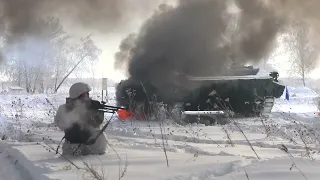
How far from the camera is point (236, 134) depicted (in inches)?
361

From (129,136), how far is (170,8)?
25.4 ft

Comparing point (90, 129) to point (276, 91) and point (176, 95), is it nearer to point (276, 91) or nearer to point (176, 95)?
point (176, 95)

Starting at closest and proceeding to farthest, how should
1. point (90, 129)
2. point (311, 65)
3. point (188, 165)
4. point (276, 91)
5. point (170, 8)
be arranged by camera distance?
1. point (188, 165)
2. point (90, 129)
3. point (276, 91)
4. point (170, 8)
5. point (311, 65)

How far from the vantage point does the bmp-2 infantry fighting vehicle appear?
12.1 meters

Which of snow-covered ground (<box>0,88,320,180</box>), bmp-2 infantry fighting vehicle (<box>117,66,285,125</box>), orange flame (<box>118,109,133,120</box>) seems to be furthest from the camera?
bmp-2 infantry fighting vehicle (<box>117,66,285,125</box>)

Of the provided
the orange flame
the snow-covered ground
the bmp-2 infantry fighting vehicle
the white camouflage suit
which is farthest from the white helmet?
the orange flame

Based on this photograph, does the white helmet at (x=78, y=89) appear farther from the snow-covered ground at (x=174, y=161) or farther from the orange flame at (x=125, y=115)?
the orange flame at (x=125, y=115)

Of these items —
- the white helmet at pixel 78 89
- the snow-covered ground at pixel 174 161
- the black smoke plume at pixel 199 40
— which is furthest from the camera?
the black smoke plume at pixel 199 40

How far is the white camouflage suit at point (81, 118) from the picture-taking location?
5715 millimetres

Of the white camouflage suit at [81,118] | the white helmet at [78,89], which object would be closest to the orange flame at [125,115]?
the white camouflage suit at [81,118]

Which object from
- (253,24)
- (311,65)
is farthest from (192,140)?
→ (311,65)

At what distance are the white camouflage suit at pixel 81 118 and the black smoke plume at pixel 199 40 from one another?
766 cm

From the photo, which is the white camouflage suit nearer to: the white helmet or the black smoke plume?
the white helmet

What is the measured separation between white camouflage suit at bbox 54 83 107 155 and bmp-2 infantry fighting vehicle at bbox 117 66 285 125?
586cm
